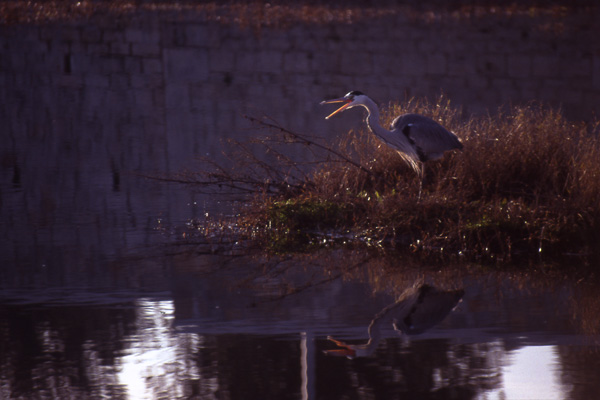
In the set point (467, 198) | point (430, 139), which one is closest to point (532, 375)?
point (467, 198)

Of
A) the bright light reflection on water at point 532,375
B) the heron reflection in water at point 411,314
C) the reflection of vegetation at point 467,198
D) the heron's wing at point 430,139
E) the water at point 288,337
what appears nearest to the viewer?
the bright light reflection on water at point 532,375

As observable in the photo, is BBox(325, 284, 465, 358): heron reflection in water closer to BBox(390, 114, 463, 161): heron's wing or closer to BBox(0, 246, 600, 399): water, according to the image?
BBox(0, 246, 600, 399): water

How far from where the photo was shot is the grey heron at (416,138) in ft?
27.1

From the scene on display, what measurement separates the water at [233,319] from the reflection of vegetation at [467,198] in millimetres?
539

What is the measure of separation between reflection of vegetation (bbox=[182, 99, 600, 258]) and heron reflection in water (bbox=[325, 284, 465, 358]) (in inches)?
49.0

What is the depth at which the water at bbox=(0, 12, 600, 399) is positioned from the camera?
14.7 feet

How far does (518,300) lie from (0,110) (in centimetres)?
1551

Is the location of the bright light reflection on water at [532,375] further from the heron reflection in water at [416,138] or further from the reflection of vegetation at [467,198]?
the heron reflection in water at [416,138]

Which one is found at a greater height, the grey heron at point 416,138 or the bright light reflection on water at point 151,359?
the grey heron at point 416,138

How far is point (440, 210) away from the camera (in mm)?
7801

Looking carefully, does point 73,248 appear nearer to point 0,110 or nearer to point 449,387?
Answer: point 449,387

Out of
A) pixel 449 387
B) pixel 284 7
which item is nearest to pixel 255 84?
pixel 284 7

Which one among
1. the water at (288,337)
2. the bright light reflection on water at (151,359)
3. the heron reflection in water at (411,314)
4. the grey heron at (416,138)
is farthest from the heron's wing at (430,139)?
the bright light reflection on water at (151,359)

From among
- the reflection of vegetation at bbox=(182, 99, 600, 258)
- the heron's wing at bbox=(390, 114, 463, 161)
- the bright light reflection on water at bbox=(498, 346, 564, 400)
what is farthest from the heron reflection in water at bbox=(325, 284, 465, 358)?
the heron's wing at bbox=(390, 114, 463, 161)
